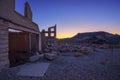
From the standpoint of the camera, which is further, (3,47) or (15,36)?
(15,36)

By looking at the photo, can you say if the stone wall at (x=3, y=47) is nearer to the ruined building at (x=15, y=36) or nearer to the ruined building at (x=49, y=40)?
the ruined building at (x=15, y=36)

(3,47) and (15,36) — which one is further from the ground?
(15,36)

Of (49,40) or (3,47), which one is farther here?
(49,40)

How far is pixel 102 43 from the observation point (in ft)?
81.0

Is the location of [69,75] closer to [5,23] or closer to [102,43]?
[5,23]

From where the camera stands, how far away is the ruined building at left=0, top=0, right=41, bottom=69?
6676mm

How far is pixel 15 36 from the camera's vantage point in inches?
461

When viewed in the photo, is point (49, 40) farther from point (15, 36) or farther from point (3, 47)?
point (3, 47)

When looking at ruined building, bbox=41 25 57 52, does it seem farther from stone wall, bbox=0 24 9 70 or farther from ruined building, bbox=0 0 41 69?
stone wall, bbox=0 24 9 70

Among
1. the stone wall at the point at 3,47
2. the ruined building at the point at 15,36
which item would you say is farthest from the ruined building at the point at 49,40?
the stone wall at the point at 3,47

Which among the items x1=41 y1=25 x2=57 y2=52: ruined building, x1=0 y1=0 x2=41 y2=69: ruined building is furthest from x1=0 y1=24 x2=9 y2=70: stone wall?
x1=41 y1=25 x2=57 y2=52: ruined building

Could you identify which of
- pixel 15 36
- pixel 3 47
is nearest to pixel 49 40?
pixel 15 36

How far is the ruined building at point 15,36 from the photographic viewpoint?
6.68 m

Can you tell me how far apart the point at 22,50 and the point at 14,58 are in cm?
104
